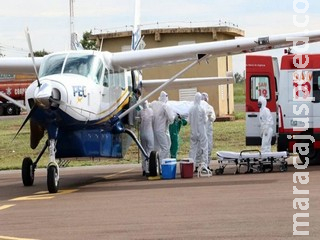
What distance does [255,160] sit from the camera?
22.1 meters

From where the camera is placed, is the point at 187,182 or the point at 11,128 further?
the point at 11,128

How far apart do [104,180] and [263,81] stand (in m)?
5.86

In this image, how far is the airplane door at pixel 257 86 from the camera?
25.6 metres

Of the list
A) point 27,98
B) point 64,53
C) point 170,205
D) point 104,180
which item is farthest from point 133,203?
point 104,180

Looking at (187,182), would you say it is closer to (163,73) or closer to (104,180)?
(104,180)

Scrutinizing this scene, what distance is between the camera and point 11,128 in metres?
50.2

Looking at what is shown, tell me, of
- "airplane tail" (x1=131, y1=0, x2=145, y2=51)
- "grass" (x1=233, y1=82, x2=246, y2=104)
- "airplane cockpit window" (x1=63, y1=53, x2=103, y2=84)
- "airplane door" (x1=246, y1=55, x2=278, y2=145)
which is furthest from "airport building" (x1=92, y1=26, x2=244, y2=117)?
"airplane cockpit window" (x1=63, y1=53, x2=103, y2=84)

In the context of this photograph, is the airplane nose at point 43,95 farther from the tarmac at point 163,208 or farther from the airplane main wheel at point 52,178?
the tarmac at point 163,208

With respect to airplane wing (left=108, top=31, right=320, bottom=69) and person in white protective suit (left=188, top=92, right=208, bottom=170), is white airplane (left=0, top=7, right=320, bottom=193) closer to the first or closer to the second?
airplane wing (left=108, top=31, right=320, bottom=69)

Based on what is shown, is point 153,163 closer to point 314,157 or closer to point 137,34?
point 314,157

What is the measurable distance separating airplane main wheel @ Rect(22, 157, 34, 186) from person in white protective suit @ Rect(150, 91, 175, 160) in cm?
366

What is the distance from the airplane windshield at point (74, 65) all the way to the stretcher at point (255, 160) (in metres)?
3.94

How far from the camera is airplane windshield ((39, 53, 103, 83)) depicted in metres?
19.6

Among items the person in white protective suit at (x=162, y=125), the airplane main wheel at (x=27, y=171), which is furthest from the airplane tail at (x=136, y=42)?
the airplane main wheel at (x=27, y=171)
